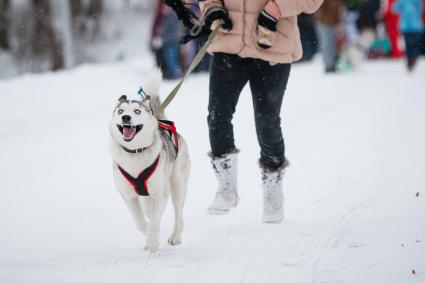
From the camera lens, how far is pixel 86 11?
2241 cm

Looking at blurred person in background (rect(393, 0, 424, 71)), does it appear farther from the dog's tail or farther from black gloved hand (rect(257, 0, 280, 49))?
the dog's tail

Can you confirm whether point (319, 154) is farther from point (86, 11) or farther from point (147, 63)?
point (86, 11)

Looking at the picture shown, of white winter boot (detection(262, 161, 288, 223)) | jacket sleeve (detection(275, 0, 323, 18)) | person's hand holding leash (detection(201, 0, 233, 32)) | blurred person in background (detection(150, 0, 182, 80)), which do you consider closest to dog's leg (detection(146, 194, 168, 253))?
white winter boot (detection(262, 161, 288, 223))

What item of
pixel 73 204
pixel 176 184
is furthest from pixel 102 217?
pixel 176 184

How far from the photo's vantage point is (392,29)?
1639cm

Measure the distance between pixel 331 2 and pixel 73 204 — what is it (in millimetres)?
9771

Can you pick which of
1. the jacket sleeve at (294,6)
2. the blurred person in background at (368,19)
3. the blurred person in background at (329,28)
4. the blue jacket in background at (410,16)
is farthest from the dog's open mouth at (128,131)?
the blurred person in background at (368,19)

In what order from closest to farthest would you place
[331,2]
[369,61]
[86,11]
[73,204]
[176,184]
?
[176,184] → [73,204] → [331,2] → [369,61] → [86,11]

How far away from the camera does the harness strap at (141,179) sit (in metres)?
3.46

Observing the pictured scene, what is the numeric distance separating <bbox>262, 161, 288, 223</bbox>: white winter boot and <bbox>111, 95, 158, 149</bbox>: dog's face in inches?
37.4

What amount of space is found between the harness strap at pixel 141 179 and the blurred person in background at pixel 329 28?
411 inches

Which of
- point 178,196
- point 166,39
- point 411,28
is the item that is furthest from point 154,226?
point 411,28

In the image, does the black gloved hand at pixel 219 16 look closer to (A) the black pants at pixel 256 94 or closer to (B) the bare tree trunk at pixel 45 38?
(A) the black pants at pixel 256 94

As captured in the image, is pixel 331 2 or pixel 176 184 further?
pixel 331 2
